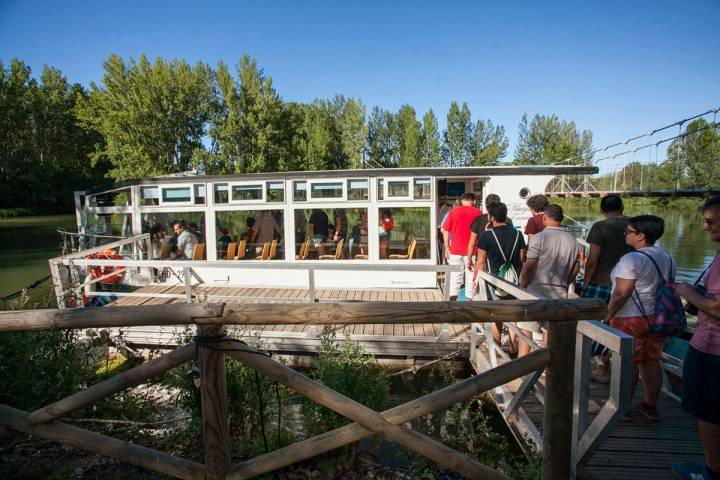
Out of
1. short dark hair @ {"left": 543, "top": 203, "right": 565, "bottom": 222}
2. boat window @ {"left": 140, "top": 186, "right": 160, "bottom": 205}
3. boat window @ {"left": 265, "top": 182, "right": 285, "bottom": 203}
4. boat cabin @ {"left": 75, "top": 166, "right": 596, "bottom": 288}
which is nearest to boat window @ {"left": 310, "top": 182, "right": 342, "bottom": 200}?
boat cabin @ {"left": 75, "top": 166, "right": 596, "bottom": 288}

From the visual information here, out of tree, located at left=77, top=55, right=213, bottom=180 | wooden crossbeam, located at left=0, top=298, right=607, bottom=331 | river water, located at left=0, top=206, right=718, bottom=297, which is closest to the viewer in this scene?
wooden crossbeam, located at left=0, top=298, right=607, bottom=331

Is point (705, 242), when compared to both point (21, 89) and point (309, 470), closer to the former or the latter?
point (309, 470)

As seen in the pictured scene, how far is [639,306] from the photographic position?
2.87 m

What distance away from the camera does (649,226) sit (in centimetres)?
279

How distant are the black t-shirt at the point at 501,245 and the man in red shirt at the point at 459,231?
1485 mm

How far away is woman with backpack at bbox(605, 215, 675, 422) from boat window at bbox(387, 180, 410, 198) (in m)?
4.75

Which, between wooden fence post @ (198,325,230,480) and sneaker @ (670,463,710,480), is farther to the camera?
sneaker @ (670,463,710,480)

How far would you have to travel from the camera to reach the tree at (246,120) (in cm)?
3434

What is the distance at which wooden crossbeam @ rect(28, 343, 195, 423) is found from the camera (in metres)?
1.76

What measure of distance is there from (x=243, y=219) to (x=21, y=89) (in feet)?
198

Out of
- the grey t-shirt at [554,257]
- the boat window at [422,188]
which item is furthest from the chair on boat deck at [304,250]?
the grey t-shirt at [554,257]

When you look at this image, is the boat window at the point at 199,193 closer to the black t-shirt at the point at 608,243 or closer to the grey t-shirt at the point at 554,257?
the grey t-shirt at the point at 554,257

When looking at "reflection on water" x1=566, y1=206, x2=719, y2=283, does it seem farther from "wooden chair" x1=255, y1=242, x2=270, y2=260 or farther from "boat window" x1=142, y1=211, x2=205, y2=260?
"boat window" x1=142, y1=211, x2=205, y2=260

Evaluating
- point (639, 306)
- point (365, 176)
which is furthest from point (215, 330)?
point (365, 176)
